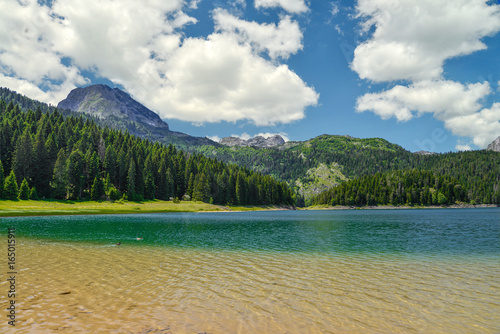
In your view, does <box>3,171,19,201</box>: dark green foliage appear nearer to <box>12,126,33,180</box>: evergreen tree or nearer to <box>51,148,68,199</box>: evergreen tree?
<box>51,148,68,199</box>: evergreen tree

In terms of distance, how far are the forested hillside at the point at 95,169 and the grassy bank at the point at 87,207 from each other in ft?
21.8

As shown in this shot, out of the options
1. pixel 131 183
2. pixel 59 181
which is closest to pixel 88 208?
pixel 59 181

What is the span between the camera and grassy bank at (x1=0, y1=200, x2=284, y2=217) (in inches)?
3209

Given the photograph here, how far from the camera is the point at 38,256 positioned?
908 inches

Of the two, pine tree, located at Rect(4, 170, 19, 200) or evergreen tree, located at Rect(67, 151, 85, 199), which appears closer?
pine tree, located at Rect(4, 170, 19, 200)

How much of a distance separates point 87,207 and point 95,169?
96.2ft

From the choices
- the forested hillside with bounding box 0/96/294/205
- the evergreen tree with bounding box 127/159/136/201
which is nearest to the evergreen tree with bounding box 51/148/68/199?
the forested hillside with bounding box 0/96/294/205

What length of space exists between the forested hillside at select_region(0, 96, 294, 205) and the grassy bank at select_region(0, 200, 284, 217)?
6.64m

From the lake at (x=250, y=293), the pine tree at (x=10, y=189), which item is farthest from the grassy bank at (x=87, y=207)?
the lake at (x=250, y=293)

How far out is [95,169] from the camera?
12769 cm

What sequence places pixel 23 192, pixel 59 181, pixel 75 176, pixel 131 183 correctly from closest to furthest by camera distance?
pixel 23 192 → pixel 59 181 → pixel 75 176 → pixel 131 183

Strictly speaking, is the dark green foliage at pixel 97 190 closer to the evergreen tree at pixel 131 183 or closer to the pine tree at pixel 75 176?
the pine tree at pixel 75 176

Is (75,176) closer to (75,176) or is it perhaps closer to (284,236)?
(75,176)

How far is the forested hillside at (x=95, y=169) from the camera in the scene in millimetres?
113750
